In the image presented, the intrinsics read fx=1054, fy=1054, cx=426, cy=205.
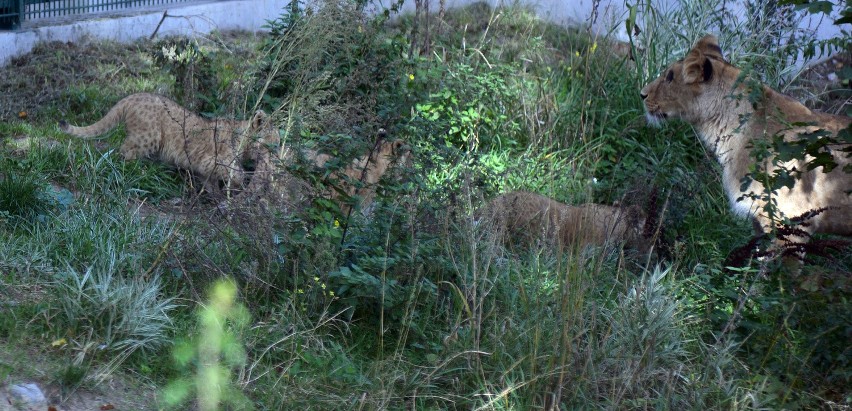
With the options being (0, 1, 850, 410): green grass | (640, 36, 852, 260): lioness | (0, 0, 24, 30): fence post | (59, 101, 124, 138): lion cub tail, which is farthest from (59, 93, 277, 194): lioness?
(640, 36, 852, 260): lioness

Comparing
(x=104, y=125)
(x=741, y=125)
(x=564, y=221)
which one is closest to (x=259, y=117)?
(x=104, y=125)

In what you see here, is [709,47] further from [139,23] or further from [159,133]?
[139,23]

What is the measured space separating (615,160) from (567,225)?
1811 millimetres

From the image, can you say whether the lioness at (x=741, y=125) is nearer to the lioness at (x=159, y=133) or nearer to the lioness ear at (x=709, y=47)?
the lioness ear at (x=709, y=47)

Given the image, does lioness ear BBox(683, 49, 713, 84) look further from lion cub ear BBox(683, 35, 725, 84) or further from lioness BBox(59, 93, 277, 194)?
lioness BBox(59, 93, 277, 194)

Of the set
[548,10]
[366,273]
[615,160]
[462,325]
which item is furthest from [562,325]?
[548,10]

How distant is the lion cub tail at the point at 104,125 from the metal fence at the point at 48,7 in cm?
213

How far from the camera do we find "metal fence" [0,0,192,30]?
9453 millimetres

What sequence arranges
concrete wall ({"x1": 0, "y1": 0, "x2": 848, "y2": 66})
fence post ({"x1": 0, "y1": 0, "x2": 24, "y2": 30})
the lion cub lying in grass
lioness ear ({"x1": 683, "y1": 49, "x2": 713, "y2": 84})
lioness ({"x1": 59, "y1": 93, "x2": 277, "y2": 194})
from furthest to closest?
concrete wall ({"x1": 0, "y1": 0, "x2": 848, "y2": 66})
fence post ({"x1": 0, "y1": 0, "x2": 24, "y2": 30})
lioness ({"x1": 59, "y1": 93, "x2": 277, "y2": 194})
lioness ear ({"x1": 683, "y1": 49, "x2": 713, "y2": 84})
the lion cub lying in grass

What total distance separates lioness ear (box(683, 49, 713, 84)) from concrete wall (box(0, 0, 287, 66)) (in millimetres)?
3786

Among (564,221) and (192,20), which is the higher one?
(192,20)

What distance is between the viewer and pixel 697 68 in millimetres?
7199

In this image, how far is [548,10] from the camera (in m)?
13.2

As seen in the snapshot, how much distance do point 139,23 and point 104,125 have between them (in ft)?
10.1
